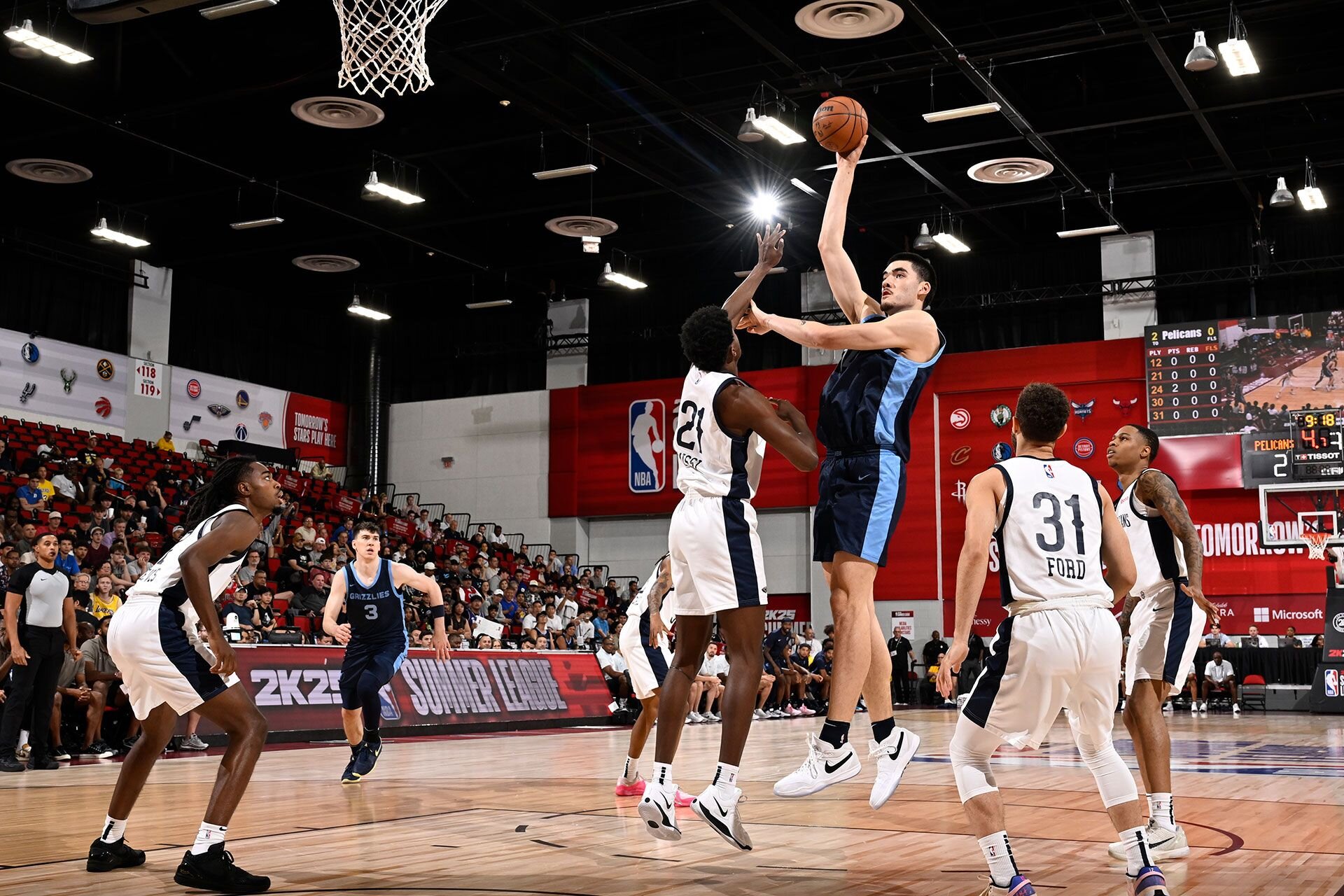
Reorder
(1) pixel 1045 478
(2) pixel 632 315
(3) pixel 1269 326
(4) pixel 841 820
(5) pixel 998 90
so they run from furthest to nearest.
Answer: (2) pixel 632 315
(3) pixel 1269 326
(5) pixel 998 90
(4) pixel 841 820
(1) pixel 1045 478

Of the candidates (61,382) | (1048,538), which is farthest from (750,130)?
(61,382)

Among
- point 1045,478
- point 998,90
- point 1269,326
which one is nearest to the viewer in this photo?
point 1045,478

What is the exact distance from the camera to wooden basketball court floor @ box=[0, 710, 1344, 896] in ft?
15.4

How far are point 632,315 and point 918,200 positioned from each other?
826 centimetres

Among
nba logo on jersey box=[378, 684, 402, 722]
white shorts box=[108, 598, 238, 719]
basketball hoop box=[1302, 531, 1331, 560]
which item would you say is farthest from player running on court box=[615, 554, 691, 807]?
basketball hoop box=[1302, 531, 1331, 560]

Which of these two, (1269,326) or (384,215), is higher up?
(384,215)

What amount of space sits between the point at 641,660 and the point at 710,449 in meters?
3.59

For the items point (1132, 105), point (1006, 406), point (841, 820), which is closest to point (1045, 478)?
point (841, 820)

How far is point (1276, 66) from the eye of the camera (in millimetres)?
18438

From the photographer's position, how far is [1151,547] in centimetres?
612

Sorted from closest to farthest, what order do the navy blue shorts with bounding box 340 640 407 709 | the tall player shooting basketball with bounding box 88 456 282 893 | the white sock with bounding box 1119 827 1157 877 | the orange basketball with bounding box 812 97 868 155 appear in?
the white sock with bounding box 1119 827 1157 877 → the tall player shooting basketball with bounding box 88 456 282 893 → the orange basketball with bounding box 812 97 868 155 → the navy blue shorts with bounding box 340 640 407 709

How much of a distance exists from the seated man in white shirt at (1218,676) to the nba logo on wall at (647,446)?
39.3 feet

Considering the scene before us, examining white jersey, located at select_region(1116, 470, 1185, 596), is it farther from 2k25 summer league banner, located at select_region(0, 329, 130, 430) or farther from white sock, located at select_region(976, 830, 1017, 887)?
2k25 summer league banner, located at select_region(0, 329, 130, 430)

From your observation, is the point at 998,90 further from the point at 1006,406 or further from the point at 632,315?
the point at 632,315
